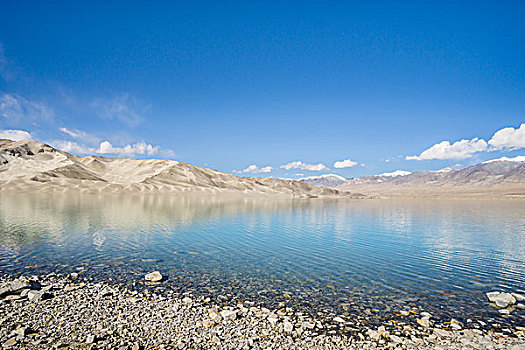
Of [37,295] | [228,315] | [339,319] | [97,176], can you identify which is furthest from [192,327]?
[97,176]

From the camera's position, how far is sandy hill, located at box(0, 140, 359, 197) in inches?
5128

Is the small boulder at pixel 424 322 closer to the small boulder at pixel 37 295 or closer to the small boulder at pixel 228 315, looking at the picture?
the small boulder at pixel 228 315

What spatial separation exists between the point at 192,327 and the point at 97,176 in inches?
6889

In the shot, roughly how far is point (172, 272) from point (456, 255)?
21.3 metres

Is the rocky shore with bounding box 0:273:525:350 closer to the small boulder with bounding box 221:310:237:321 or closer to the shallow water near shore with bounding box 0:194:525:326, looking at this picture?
the small boulder with bounding box 221:310:237:321

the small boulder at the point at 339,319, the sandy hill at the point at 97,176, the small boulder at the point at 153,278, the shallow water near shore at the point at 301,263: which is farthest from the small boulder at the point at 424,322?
the sandy hill at the point at 97,176

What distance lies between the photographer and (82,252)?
2112 centimetres

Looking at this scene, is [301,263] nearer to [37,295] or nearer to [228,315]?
[228,315]

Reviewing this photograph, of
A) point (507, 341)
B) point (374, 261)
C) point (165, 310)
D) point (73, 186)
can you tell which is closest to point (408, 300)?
point (507, 341)

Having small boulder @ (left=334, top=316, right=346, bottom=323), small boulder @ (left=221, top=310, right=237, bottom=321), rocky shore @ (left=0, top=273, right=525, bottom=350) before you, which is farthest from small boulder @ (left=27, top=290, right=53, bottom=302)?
small boulder @ (left=334, top=316, right=346, bottom=323)

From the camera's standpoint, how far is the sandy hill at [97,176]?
130 metres

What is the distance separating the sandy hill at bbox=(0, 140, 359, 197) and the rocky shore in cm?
13118

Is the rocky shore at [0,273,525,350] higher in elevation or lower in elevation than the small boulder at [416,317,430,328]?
higher

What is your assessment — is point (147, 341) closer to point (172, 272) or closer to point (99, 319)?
point (99, 319)
